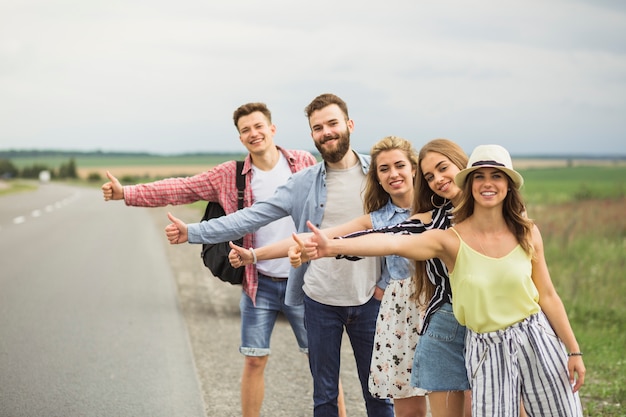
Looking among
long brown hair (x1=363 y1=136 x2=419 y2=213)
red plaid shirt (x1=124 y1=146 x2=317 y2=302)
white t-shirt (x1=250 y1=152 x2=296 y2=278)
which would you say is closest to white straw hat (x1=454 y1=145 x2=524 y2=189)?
long brown hair (x1=363 y1=136 x2=419 y2=213)

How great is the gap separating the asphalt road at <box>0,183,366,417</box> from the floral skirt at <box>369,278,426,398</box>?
1.77m

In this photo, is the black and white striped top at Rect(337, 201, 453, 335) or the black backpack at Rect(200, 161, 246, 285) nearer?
the black and white striped top at Rect(337, 201, 453, 335)

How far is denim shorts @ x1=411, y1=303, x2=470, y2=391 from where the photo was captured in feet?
12.3

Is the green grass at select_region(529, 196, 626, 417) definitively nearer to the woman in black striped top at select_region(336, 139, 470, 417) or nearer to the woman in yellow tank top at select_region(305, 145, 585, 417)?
the woman in black striped top at select_region(336, 139, 470, 417)

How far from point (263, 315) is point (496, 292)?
2168 millimetres

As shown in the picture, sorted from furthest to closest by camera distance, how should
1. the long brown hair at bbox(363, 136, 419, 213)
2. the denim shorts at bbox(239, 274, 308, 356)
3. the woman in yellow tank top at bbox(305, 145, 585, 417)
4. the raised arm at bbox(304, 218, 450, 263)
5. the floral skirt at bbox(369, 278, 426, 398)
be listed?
the denim shorts at bbox(239, 274, 308, 356)
the long brown hair at bbox(363, 136, 419, 213)
the floral skirt at bbox(369, 278, 426, 398)
the raised arm at bbox(304, 218, 450, 263)
the woman in yellow tank top at bbox(305, 145, 585, 417)

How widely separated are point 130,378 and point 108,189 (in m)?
2.19

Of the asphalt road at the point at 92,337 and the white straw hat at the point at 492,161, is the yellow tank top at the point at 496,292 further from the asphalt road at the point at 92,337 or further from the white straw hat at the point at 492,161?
the asphalt road at the point at 92,337

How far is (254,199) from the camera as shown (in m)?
5.36

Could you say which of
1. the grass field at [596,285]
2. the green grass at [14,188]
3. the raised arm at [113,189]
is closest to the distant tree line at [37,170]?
the green grass at [14,188]

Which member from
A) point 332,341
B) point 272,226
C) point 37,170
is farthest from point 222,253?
point 37,170

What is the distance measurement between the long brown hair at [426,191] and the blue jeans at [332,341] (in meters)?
0.64

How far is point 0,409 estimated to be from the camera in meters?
6.02

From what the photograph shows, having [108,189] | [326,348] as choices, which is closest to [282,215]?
[326,348]
